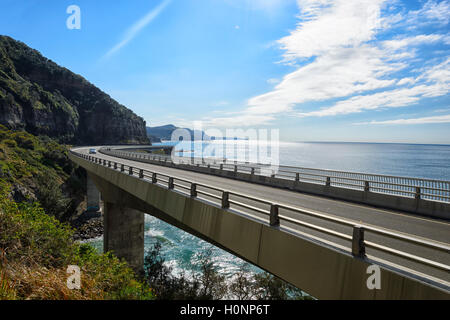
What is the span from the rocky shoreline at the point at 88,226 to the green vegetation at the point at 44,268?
76.9 feet

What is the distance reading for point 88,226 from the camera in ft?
122

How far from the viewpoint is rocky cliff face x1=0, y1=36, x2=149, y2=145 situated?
7669cm

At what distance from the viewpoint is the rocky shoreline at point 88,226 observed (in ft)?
112

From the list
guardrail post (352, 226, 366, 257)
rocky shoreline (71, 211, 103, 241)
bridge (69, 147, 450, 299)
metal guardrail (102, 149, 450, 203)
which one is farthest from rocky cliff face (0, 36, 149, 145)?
guardrail post (352, 226, 366, 257)

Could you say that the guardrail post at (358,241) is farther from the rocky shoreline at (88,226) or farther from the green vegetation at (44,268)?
the rocky shoreline at (88,226)

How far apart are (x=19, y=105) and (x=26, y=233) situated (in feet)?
284

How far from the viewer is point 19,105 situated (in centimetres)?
7488

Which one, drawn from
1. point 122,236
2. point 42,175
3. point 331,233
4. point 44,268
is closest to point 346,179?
point 331,233

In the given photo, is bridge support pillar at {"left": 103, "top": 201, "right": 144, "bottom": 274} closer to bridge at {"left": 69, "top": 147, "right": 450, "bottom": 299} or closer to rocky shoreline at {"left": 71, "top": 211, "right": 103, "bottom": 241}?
bridge at {"left": 69, "top": 147, "right": 450, "bottom": 299}

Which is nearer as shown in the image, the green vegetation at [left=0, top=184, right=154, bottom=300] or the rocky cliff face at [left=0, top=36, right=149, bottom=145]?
the green vegetation at [left=0, top=184, right=154, bottom=300]

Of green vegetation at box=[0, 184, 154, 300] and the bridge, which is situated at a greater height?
the bridge

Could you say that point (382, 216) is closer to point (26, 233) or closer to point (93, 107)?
point (26, 233)

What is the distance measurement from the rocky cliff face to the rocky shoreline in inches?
1849

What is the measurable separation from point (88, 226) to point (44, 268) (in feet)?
113
